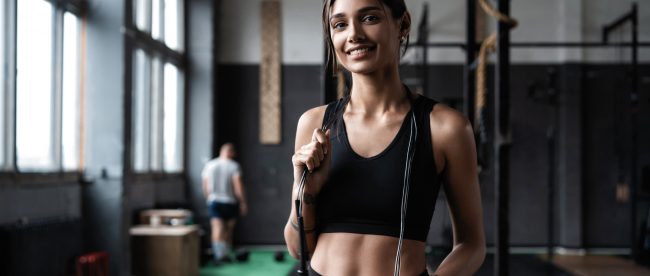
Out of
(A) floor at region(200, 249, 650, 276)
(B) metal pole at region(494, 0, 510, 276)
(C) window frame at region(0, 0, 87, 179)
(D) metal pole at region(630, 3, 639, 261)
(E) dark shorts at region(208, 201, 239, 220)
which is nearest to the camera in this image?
(B) metal pole at region(494, 0, 510, 276)

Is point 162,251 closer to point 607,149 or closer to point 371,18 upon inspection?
point 371,18

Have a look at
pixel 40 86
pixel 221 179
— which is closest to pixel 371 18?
pixel 40 86

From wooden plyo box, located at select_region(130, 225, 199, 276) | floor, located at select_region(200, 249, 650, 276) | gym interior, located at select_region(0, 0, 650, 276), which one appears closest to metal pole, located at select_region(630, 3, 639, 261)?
gym interior, located at select_region(0, 0, 650, 276)

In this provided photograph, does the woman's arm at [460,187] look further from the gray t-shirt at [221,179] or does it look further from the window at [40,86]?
the gray t-shirt at [221,179]

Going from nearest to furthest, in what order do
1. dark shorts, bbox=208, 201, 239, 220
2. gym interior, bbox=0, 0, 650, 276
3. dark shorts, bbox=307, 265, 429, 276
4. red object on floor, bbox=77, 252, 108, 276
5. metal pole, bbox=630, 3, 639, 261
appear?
1. dark shorts, bbox=307, 265, 429, 276
2. red object on floor, bbox=77, 252, 108, 276
3. metal pole, bbox=630, 3, 639, 261
4. gym interior, bbox=0, 0, 650, 276
5. dark shorts, bbox=208, 201, 239, 220

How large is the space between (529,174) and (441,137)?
29.7ft

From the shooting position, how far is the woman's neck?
1.25 meters

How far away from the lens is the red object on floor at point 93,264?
5656mm

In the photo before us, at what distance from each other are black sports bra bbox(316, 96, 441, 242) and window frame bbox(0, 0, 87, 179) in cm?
430

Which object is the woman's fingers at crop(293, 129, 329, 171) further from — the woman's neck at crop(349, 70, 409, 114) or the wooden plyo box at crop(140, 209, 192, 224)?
the wooden plyo box at crop(140, 209, 192, 224)

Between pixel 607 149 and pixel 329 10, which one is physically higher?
pixel 329 10

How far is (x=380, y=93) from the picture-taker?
1268 millimetres

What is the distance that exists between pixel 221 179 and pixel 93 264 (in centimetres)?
227

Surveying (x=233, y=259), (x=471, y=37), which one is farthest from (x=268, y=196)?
(x=471, y=37)
